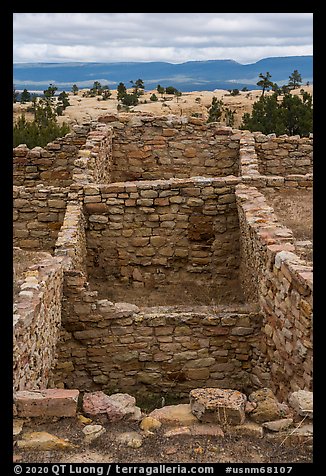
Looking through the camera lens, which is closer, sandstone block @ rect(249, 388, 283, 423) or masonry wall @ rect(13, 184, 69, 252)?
sandstone block @ rect(249, 388, 283, 423)

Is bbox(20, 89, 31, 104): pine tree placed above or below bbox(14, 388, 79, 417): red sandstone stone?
above

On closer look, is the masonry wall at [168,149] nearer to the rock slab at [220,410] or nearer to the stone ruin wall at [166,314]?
the stone ruin wall at [166,314]

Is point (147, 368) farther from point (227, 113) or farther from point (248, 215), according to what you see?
point (227, 113)

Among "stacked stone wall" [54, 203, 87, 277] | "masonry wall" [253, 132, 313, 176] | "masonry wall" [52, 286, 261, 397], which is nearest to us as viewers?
"masonry wall" [52, 286, 261, 397]

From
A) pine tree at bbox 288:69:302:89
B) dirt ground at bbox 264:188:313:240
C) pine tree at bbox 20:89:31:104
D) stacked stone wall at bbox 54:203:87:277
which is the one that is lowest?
stacked stone wall at bbox 54:203:87:277

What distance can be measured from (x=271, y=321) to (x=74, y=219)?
3525 millimetres

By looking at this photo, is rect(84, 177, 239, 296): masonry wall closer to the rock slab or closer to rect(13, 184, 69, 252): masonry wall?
rect(13, 184, 69, 252): masonry wall

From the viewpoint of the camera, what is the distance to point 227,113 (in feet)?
124

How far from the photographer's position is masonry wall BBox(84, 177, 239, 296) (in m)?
9.70

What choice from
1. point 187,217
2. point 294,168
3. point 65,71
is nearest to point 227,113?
point 294,168

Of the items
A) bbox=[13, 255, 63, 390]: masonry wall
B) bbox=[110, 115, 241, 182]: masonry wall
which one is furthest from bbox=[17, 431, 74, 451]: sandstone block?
bbox=[110, 115, 241, 182]: masonry wall

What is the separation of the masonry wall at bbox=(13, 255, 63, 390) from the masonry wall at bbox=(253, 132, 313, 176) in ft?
26.0

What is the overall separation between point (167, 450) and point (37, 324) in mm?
2101

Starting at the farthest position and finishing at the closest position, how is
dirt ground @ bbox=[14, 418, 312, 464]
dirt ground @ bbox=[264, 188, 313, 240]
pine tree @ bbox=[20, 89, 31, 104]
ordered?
1. pine tree @ bbox=[20, 89, 31, 104]
2. dirt ground @ bbox=[264, 188, 313, 240]
3. dirt ground @ bbox=[14, 418, 312, 464]
